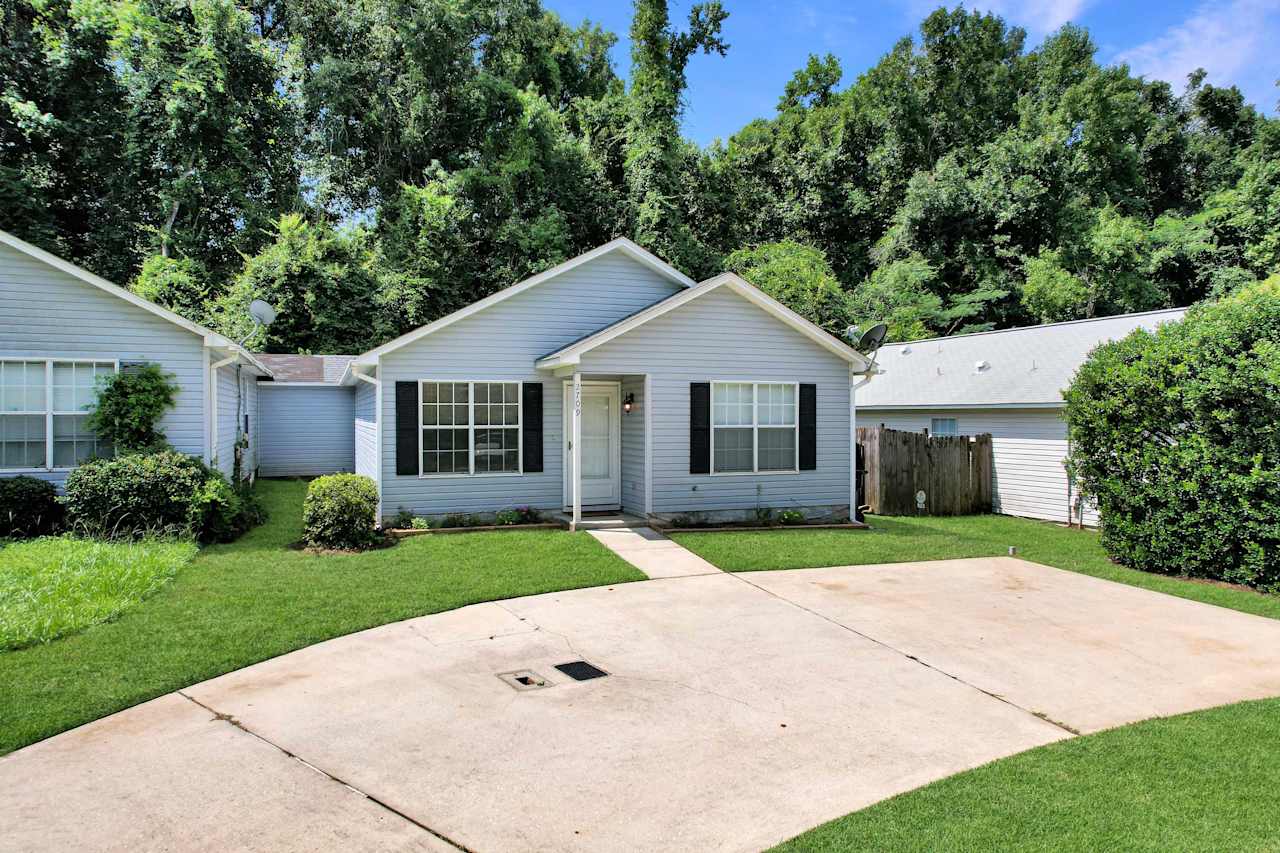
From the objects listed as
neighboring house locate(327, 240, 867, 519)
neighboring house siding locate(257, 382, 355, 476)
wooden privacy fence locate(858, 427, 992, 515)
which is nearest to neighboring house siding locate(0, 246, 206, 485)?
A: neighboring house locate(327, 240, 867, 519)

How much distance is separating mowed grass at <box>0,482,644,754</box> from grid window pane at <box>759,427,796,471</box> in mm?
3745

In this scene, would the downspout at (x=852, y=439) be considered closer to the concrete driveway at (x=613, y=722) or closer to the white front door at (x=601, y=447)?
the white front door at (x=601, y=447)

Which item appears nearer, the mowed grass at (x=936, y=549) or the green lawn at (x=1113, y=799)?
the green lawn at (x=1113, y=799)

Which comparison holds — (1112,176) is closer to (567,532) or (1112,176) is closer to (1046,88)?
(1046,88)

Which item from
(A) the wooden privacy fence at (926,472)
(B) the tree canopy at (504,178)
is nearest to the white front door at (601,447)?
(A) the wooden privacy fence at (926,472)

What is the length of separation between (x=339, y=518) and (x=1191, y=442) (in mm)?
11190

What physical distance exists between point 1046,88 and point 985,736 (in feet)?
129

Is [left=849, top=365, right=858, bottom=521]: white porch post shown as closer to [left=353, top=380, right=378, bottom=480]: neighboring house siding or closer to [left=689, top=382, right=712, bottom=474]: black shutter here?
[left=689, top=382, right=712, bottom=474]: black shutter

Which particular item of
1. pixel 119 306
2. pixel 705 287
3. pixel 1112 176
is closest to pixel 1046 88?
pixel 1112 176

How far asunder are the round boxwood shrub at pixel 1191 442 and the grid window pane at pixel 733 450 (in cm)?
497

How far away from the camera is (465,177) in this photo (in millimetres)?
27203

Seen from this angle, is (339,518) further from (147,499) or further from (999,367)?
(999,367)

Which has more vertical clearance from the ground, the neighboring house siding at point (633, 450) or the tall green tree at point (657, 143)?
the tall green tree at point (657, 143)

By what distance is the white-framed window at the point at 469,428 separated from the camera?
40.5 ft
